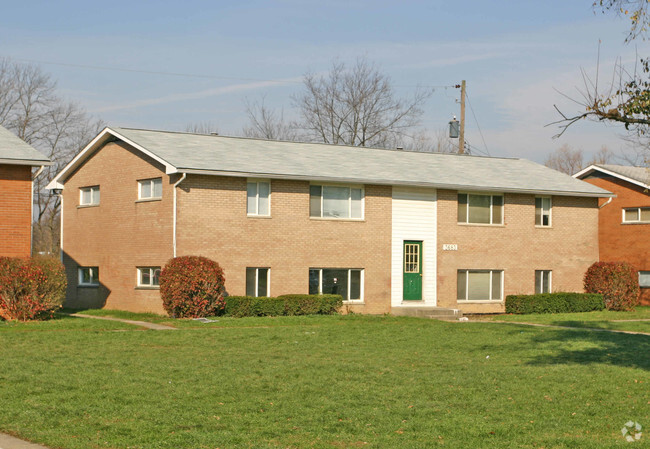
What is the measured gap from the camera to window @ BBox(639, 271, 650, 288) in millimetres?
37094

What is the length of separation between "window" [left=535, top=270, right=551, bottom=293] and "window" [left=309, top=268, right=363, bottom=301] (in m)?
8.23

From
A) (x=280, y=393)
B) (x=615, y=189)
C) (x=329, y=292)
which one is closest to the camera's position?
(x=280, y=393)

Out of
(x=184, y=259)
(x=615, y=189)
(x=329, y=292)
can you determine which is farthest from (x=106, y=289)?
(x=615, y=189)

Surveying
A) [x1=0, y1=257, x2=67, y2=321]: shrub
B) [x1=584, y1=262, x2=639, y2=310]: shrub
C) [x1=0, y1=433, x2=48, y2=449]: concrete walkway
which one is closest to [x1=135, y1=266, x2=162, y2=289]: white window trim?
[x1=0, y1=257, x2=67, y2=321]: shrub

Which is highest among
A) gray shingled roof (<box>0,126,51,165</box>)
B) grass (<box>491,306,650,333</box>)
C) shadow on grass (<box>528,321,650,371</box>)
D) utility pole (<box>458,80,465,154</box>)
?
utility pole (<box>458,80,465,154</box>)

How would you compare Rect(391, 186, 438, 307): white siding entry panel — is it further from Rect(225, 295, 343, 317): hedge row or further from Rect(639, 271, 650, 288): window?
Rect(639, 271, 650, 288): window

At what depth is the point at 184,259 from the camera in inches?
996

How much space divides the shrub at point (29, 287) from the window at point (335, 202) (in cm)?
931

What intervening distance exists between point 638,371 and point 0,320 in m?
17.0

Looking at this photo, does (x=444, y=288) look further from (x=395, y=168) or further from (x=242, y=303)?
(x=242, y=303)

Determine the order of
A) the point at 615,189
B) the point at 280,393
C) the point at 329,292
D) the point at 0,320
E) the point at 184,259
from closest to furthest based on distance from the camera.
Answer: the point at 280,393, the point at 0,320, the point at 184,259, the point at 329,292, the point at 615,189

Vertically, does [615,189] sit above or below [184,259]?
above

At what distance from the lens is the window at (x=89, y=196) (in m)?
31.1

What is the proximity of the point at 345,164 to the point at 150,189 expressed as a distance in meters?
7.37
